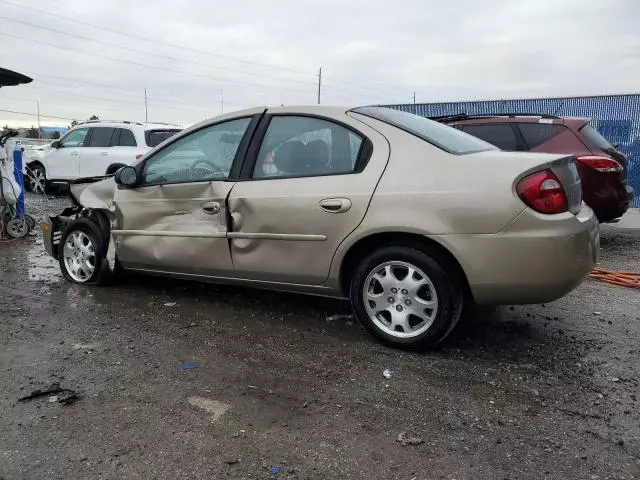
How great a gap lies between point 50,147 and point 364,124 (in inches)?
467

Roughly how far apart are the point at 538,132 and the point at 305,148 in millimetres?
3966

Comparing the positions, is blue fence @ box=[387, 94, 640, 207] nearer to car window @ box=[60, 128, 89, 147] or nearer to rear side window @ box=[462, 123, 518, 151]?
rear side window @ box=[462, 123, 518, 151]

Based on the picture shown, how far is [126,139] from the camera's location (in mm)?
11797

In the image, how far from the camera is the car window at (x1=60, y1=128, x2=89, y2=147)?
41.8 ft

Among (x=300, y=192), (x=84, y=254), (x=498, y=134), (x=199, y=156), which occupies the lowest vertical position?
(x=84, y=254)

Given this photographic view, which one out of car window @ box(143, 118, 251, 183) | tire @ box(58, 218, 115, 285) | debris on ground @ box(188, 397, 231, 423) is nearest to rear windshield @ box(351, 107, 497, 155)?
car window @ box(143, 118, 251, 183)

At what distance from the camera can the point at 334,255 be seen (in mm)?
A: 3658

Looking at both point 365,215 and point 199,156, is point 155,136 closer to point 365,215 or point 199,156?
point 199,156

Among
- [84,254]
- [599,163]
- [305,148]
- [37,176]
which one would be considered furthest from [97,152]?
[599,163]

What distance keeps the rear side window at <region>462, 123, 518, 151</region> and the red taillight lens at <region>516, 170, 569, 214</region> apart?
375 cm

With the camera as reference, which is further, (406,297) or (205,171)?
(205,171)

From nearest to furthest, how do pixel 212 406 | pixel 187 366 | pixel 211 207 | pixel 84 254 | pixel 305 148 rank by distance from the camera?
pixel 212 406
pixel 187 366
pixel 305 148
pixel 211 207
pixel 84 254

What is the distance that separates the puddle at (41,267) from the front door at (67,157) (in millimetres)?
6123

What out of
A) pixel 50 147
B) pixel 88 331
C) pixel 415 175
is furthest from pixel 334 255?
pixel 50 147
